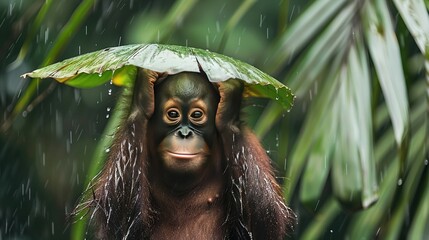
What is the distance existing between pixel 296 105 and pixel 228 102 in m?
1.12

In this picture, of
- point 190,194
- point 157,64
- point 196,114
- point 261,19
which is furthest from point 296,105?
point 157,64

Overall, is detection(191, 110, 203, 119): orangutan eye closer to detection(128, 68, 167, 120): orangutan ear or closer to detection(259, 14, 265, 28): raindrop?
detection(128, 68, 167, 120): orangutan ear

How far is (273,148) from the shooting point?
3.99 metres

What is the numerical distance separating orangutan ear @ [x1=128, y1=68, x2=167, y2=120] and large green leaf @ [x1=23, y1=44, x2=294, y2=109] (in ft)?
0.53

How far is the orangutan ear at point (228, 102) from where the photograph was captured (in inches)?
99.4

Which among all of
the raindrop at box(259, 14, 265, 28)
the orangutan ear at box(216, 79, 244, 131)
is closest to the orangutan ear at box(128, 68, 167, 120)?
the orangutan ear at box(216, 79, 244, 131)

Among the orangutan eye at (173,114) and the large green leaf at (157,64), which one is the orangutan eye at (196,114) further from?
the large green leaf at (157,64)

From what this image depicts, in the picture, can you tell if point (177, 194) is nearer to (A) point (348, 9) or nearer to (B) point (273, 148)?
(A) point (348, 9)

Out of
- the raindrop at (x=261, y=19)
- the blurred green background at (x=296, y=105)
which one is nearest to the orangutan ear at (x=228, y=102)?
the blurred green background at (x=296, y=105)

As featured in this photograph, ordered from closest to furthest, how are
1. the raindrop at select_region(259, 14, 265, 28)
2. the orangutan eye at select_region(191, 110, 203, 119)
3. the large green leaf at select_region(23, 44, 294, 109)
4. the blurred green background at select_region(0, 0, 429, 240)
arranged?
1. the large green leaf at select_region(23, 44, 294, 109)
2. the orangutan eye at select_region(191, 110, 203, 119)
3. the blurred green background at select_region(0, 0, 429, 240)
4. the raindrop at select_region(259, 14, 265, 28)

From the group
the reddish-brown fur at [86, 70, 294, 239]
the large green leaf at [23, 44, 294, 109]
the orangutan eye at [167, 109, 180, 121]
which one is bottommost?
the reddish-brown fur at [86, 70, 294, 239]

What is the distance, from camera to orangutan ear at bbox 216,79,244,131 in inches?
99.4

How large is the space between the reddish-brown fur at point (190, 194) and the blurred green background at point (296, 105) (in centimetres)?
11

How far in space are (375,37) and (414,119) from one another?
55cm
